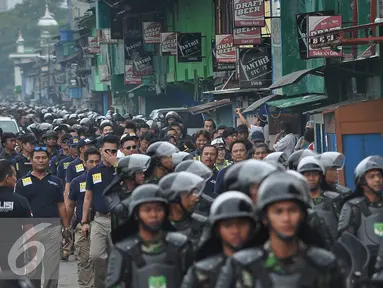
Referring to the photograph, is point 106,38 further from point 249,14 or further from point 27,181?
point 27,181

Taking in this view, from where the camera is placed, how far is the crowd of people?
261 inches

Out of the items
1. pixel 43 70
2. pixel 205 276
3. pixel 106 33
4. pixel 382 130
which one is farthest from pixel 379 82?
pixel 43 70

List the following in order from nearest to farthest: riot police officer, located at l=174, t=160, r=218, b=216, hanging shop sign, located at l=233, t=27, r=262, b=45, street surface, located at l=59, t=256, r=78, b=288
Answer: riot police officer, located at l=174, t=160, r=218, b=216 < street surface, located at l=59, t=256, r=78, b=288 < hanging shop sign, located at l=233, t=27, r=262, b=45

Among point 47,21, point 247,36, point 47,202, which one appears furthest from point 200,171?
point 47,21

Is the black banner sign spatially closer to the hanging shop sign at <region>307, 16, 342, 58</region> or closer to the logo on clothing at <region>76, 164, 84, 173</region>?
the hanging shop sign at <region>307, 16, 342, 58</region>

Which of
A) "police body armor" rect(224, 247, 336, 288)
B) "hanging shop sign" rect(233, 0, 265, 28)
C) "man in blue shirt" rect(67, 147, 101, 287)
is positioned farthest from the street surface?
"hanging shop sign" rect(233, 0, 265, 28)

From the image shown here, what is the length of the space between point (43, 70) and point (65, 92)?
24570 mm

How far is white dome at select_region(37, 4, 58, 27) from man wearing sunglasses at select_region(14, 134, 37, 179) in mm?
168671

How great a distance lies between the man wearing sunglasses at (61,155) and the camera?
20344mm

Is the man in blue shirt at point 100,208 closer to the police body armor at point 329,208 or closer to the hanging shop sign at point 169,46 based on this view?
the police body armor at point 329,208

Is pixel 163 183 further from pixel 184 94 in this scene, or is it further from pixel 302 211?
pixel 184 94

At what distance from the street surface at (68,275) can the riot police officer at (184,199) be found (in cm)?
631

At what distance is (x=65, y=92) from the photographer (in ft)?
368

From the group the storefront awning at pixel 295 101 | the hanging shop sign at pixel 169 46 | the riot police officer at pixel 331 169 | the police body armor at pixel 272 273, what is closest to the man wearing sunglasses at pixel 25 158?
the storefront awning at pixel 295 101
